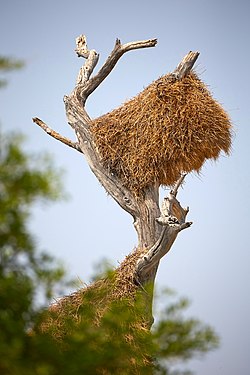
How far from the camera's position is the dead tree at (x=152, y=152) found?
2844 millimetres

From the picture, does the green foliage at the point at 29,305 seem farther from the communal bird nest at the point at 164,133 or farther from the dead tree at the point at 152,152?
the communal bird nest at the point at 164,133

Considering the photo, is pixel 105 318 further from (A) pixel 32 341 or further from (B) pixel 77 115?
(B) pixel 77 115

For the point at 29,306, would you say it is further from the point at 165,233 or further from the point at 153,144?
the point at 153,144

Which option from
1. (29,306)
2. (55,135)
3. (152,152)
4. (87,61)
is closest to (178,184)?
(152,152)

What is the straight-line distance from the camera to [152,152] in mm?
2896

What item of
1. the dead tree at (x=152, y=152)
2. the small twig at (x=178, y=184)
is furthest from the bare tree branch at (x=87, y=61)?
the small twig at (x=178, y=184)

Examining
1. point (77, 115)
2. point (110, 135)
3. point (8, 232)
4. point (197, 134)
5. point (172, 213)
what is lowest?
point (8, 232)

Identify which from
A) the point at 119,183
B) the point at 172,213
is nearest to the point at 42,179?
the point at 172,213

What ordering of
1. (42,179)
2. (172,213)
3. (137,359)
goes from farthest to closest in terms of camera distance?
(172,213) → (137,359) → (42,179)

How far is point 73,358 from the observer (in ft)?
2.22

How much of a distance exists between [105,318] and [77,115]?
2556 millimetres

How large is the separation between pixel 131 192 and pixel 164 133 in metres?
0.37

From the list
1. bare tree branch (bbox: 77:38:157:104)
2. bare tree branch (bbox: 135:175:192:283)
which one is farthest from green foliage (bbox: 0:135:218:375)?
bare tree branch (bbox: 77:38:157:104)

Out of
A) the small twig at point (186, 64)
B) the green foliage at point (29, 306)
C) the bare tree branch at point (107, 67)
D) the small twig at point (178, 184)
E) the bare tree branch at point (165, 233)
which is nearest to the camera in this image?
the green foliage at point (29, 306)
